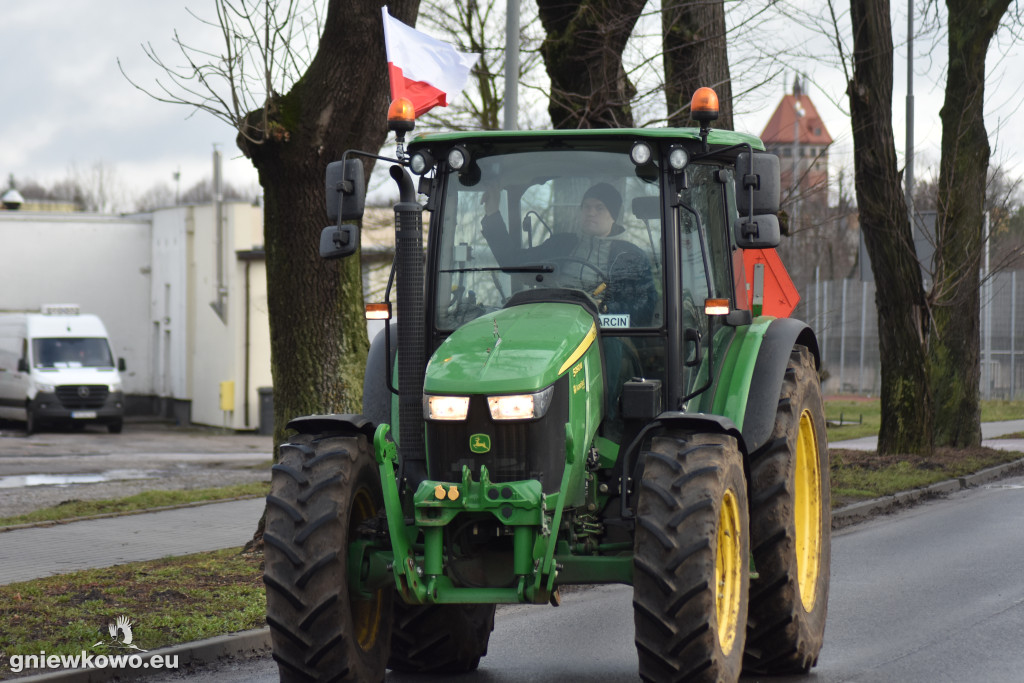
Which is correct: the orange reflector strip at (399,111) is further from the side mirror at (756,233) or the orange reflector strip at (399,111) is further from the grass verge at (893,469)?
the grass verge at (893,469)

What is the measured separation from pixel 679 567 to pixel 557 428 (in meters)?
0.80

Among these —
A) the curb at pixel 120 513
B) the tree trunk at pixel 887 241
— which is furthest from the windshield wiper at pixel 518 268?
the tree trunk at pixel 887 241

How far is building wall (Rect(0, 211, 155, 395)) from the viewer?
39.5m

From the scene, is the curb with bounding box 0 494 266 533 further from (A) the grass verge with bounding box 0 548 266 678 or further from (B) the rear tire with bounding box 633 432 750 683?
(B) the rear tire with bounding box 633 432 750 683

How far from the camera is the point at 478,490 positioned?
579 centimetres

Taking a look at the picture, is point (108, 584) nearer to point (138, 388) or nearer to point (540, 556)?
point (540, 556)

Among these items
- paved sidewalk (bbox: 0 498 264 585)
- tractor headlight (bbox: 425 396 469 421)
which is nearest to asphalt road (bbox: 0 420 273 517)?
paved sidewalk (bbox: 0 498 264 585)

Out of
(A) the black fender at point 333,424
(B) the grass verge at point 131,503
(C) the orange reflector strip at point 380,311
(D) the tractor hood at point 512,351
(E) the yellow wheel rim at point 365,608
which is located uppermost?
(C) the orange reflector strip at point 380,311

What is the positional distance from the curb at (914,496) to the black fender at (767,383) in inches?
241

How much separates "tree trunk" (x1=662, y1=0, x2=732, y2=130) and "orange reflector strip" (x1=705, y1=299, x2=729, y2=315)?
354 inches

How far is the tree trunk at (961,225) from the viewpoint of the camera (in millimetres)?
18438

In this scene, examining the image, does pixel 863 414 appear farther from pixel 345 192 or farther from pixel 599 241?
pixel 345 192

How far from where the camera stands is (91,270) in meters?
40.4

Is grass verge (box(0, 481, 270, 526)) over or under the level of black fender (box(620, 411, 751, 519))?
under
